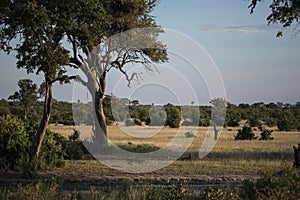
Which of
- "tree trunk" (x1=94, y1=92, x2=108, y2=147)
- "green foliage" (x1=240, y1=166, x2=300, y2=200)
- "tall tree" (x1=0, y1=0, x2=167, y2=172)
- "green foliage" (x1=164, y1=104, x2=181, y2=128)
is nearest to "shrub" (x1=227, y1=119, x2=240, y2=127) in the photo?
"green foliage" (x1=164, y1=104, x2=181, y2=128)

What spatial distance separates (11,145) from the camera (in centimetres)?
2114

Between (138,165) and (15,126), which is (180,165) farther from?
(15,126)

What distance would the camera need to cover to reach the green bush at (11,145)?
826 inches

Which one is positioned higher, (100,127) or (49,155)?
(100,127)

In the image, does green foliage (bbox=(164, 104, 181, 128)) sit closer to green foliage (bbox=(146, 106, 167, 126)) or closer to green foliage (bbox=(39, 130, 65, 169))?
green foliage (bbox=(146, 106, 167, 126))

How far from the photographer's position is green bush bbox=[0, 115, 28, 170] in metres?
21.0

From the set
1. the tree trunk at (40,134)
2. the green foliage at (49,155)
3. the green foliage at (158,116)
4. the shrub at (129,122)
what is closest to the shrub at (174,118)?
the green foliage at (158,116)

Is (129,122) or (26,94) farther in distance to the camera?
(26,94)

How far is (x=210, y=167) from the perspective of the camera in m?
21.9

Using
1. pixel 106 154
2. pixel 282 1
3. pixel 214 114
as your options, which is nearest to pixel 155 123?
pixel 214 114

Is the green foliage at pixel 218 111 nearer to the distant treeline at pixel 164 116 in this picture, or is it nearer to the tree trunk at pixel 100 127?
the distant treeline at pixel 164 116

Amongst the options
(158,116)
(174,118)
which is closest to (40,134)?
(158,116)

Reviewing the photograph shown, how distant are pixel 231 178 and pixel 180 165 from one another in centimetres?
421

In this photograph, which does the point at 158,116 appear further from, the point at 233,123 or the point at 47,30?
the point at 47,30
